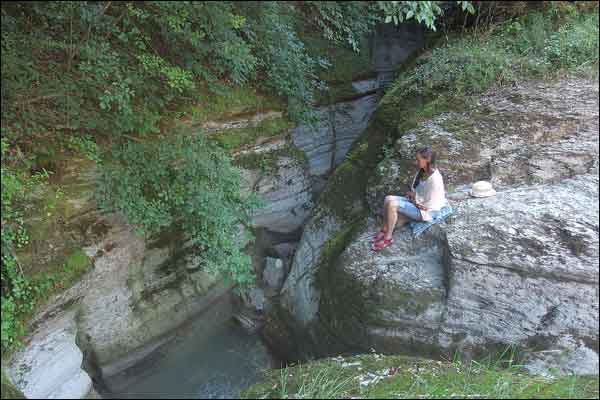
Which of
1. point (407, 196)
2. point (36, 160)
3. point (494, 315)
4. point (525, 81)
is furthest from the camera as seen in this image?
point (525, 81)

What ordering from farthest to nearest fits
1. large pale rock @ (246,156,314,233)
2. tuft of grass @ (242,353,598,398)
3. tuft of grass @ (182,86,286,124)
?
large pale rock @ (246,156,314,233) → tuft of grass @ (182,86,286,124) → tuft of grass @ (242,353,598,398)

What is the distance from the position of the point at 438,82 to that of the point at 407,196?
2.22 meters

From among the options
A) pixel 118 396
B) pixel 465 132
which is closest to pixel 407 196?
pixel 465 132

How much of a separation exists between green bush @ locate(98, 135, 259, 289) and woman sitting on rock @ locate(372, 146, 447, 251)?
82.2 inches

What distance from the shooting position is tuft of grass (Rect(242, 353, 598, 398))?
3.58 metres

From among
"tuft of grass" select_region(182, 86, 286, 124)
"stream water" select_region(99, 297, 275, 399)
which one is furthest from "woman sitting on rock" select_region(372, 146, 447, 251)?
"stream water" select_region(99, 297, 275, 399)

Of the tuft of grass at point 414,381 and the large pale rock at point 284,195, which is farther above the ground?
the large pale rock at point 284,195

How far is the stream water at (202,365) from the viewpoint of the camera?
6.52 m

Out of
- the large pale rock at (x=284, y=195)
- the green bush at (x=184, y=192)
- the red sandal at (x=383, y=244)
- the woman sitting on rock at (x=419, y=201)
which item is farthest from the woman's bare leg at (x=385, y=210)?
the large pale rock at (x=284, y=195)

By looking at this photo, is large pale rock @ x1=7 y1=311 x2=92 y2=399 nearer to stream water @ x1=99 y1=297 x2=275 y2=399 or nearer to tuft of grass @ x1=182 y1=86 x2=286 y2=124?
stream water @ x1=99 y1=297 x2=275 y2=399

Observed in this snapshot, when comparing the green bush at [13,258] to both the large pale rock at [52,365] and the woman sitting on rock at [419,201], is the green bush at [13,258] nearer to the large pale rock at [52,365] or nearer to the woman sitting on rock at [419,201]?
the large pale rock at [52,365]

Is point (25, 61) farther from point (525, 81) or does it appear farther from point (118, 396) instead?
point (525, 81)

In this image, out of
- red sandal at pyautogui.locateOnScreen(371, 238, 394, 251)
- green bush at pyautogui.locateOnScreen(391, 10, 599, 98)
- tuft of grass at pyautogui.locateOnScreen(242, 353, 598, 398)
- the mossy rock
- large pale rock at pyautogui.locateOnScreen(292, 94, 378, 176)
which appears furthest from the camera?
large pale rock at pyautogui.locateOnScreen(292, 94, 378, 176)

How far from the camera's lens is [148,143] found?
18.7ft
